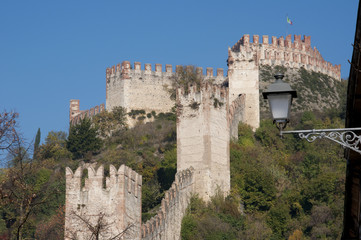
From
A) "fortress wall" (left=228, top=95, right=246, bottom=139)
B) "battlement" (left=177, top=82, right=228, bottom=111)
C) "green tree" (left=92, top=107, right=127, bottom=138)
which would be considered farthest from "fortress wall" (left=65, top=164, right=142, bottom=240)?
"green tree" (left=92, top=107, right=127, bottom=138)

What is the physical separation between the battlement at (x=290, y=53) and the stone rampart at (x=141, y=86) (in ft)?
23.2

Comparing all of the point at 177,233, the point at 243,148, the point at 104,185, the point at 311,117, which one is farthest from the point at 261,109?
the point at 104,185

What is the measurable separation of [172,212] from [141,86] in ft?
97.3

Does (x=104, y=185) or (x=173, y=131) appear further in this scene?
(x=173, y=131)

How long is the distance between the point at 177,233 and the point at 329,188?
1100 centimetres

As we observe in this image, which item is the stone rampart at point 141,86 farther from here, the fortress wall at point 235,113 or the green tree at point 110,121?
the fortress wall at point 235,113

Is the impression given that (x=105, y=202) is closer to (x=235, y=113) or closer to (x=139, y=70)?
(x=235, y=113)

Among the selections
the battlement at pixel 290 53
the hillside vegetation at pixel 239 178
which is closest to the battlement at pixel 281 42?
the battlement at pixel 290 53

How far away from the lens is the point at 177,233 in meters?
42.1

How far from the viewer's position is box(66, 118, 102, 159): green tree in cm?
6406

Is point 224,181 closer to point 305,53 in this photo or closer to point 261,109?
point 261,109

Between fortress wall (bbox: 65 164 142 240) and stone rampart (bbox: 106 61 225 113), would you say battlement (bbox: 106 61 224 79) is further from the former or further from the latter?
fortress wall (bbox: 65 164 142 240)

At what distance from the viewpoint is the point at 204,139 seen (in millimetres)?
46719

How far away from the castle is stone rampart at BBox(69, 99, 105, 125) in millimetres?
88
